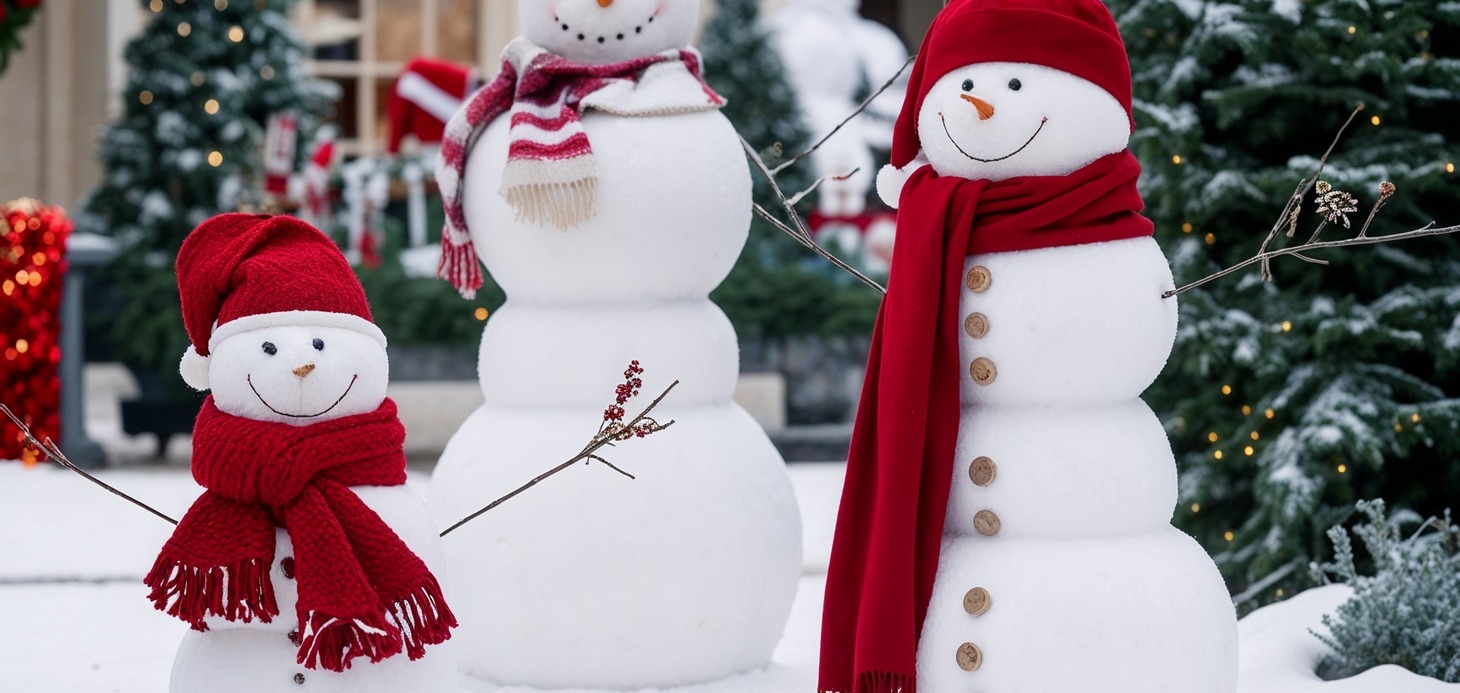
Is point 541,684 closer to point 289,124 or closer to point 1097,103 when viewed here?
point 1097,103

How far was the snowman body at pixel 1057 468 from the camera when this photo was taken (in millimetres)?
2650

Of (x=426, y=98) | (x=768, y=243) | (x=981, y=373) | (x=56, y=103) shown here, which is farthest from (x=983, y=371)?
(x=56, y=103)

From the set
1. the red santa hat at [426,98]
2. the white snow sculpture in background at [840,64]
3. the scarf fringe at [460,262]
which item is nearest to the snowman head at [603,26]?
the scarf fringe at [460,262]

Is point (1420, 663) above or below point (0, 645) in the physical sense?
above

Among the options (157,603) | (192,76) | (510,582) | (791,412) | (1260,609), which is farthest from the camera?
(791,412)

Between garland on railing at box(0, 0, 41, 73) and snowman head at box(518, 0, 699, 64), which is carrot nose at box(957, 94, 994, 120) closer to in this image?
snowman head at box(518, 0, 699, 64)

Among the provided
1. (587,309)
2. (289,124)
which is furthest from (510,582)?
(289,124)

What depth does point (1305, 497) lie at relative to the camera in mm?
3912

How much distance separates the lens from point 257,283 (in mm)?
2588

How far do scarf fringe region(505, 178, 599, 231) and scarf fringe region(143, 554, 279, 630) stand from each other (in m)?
1.10

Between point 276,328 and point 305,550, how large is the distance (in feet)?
1.21

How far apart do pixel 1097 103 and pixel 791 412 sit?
6.18 m

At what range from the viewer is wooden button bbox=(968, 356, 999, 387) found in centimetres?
274

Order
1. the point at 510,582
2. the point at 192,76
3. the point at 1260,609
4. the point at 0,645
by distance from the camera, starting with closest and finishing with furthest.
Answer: the point at 510,582 < the point at 0,645 < the point at 1260,609 < the point at 192,76
